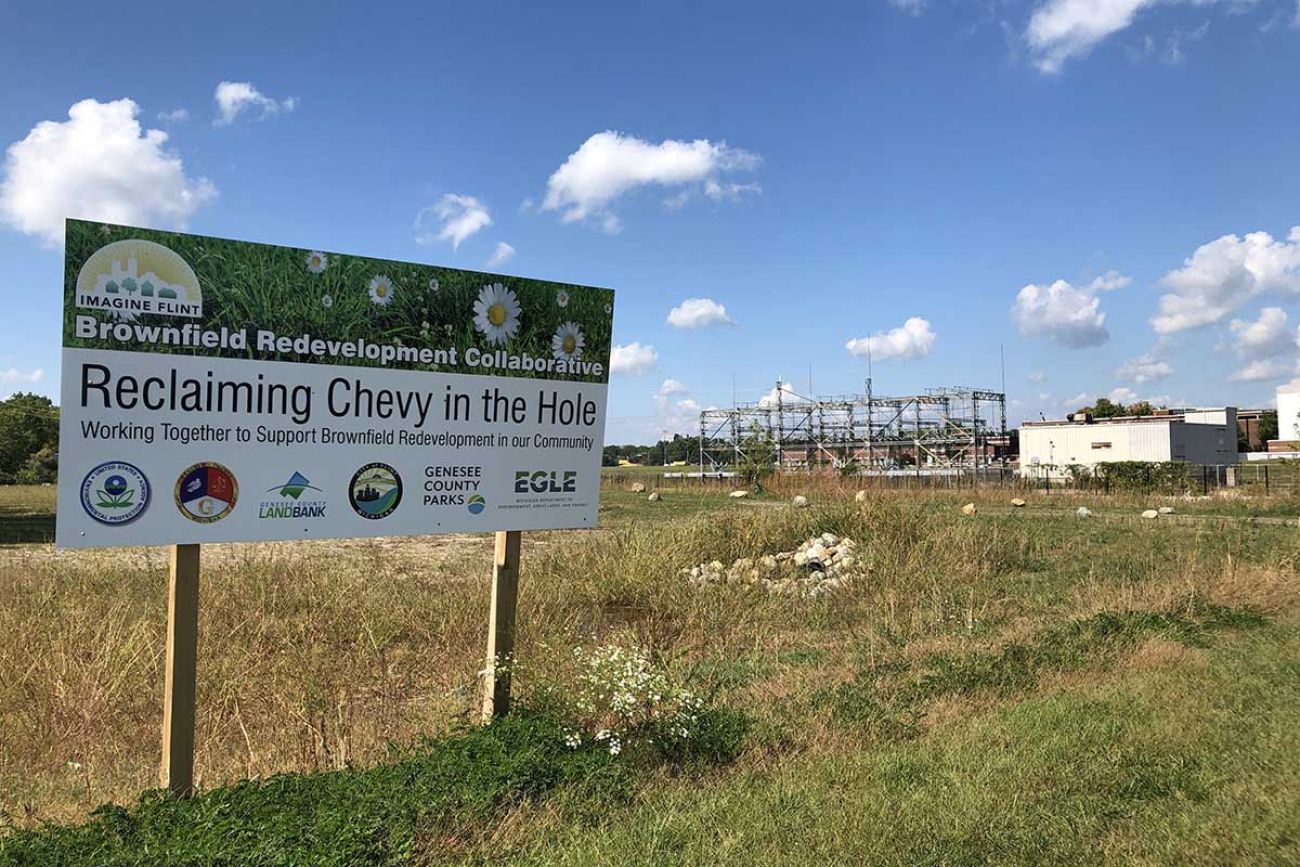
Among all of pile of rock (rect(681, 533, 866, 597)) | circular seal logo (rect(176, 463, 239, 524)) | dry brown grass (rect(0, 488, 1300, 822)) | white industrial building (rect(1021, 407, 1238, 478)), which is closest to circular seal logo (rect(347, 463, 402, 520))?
circular seal logo (rect(176, 463, 239, 524))

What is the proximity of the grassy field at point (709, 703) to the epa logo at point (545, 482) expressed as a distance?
1189 millimetres

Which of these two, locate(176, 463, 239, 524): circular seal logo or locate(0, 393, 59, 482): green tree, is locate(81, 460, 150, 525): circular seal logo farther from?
locate(0, 393, 59, 482): green tree

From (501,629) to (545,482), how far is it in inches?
36.5

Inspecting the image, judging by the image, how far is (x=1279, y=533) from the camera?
1750 centimetres

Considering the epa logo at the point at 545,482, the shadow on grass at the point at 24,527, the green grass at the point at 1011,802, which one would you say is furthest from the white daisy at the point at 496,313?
the shadow on grass at the point at 24,527

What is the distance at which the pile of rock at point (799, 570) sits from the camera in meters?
11.6

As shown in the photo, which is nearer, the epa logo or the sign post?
the sign post

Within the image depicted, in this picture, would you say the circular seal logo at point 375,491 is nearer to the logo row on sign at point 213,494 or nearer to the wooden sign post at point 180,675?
the logo row on sign at point 213,494

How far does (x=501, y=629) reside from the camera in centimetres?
520

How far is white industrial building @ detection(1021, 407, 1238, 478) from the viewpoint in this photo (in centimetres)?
5362

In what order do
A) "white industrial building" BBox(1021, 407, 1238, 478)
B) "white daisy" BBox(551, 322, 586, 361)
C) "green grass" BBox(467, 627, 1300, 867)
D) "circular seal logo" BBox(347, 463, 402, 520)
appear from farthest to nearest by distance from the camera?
"white industrial building" BBox(1021, 407, 1238, 478), "white daisy" BBox(551, 322, 586, 361), "circular seal logo" BBox(347, 463, 402, 520), "green grass" BBox(467, 627, 1300, 867)

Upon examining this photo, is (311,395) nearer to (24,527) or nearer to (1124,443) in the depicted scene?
(24,527)

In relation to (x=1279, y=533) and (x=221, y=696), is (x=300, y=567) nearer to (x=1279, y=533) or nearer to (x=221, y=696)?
(x=221, y=696)

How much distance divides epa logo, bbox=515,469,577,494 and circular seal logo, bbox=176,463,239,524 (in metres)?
1.61
